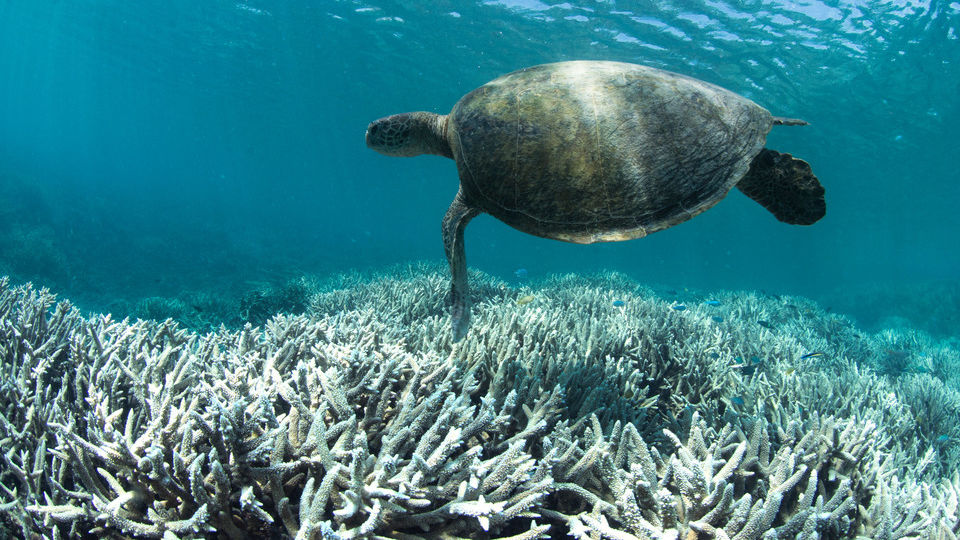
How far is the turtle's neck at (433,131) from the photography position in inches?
A: 145

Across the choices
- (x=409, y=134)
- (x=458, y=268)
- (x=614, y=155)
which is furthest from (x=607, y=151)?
(x=409, y=134)

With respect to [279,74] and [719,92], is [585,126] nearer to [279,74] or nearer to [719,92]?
[719,92]

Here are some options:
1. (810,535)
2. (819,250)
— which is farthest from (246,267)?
(819,250)

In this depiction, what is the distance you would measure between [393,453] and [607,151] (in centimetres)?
223

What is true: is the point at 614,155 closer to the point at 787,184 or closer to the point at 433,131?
the point at 787,184

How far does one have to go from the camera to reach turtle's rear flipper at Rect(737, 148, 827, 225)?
296cm

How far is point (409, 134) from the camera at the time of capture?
4.00 meters

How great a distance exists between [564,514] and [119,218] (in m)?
32.1

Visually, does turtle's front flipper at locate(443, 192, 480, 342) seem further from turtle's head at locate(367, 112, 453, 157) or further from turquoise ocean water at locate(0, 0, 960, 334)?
turquoise ocean water at locate(0, 0, 960, 334)

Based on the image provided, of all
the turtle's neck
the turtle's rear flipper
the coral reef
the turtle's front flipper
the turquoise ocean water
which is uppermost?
the turquoise ocean water

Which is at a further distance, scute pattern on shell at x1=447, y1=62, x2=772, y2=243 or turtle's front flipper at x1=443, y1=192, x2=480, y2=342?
turtle's front flipper at x1=443, y1=192, x2=480, y2=342

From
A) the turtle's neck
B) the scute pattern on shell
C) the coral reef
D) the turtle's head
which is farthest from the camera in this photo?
the turtle's head

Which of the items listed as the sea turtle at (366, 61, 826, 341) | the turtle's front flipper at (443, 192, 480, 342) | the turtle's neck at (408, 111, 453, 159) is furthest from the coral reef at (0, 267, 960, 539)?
the turtle's neck at (408, 111, 453, 159)

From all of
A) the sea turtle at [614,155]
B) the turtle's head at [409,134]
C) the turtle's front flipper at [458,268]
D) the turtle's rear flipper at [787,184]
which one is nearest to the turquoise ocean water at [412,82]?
the turtle's head at [409,134]
